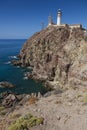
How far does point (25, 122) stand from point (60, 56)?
56.5m

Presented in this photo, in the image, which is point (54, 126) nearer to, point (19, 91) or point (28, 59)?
point (19, 91)

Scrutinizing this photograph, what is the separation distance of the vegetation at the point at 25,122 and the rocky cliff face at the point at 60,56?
81.6 feet

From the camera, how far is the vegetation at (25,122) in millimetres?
23014

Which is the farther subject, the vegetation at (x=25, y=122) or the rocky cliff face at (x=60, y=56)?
the rocky cliff face at (x=60, y=56)

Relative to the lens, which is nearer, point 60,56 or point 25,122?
point 25,122

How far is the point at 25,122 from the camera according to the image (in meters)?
24.0

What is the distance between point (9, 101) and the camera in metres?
48.5

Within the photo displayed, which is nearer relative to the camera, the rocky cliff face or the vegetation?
the vegetation

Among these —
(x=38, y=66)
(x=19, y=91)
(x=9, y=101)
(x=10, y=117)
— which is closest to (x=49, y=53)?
(x=38, y=66)

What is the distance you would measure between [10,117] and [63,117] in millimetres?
7094

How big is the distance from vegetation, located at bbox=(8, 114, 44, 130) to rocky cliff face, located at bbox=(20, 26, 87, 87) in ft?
81.6

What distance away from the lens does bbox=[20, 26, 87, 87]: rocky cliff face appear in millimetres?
64062

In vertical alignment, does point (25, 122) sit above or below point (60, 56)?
below

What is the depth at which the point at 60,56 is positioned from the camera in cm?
7888
